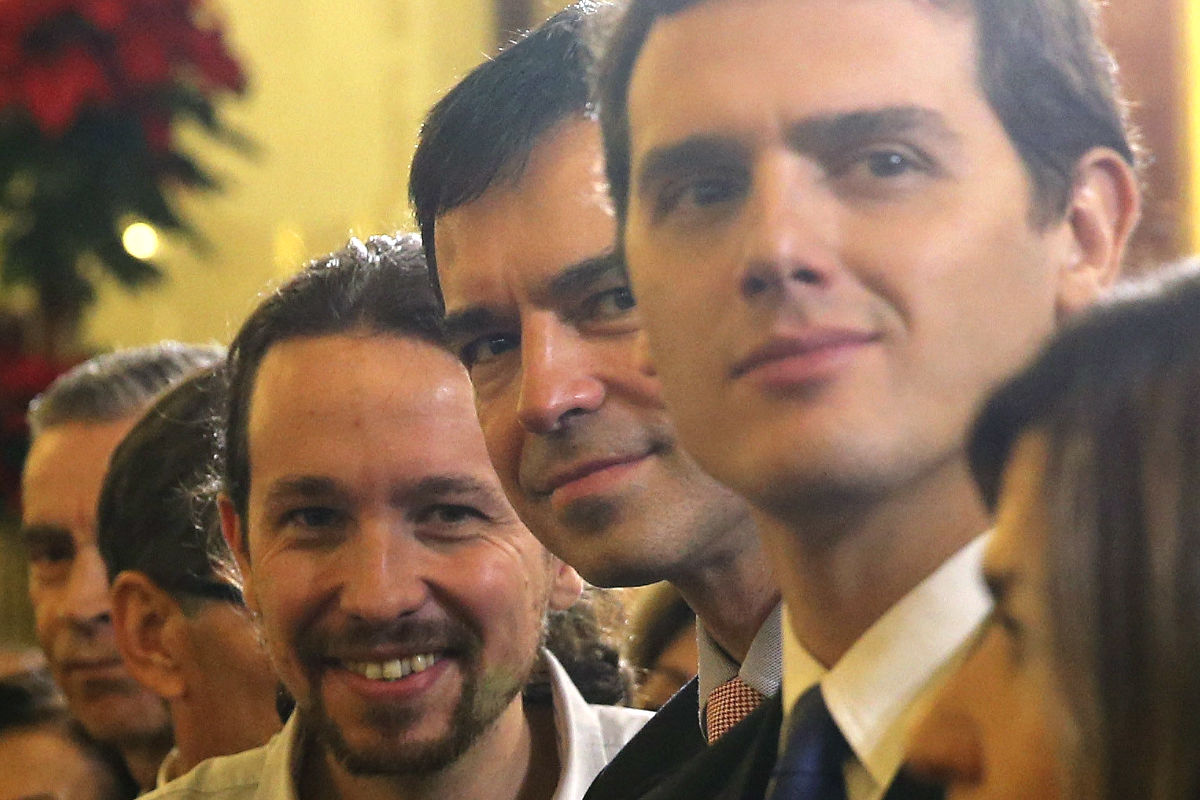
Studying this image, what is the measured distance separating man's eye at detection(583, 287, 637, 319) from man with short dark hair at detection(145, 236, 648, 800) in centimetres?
22

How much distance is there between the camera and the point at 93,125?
2139 mm

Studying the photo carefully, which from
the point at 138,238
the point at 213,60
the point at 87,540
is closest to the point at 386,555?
the point at 87,540

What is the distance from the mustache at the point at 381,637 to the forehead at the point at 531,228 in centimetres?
22

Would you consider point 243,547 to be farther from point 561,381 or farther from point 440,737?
point 561,381

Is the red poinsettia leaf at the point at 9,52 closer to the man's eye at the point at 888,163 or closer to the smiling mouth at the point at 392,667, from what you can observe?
the smiling mouth at the point at 392,667

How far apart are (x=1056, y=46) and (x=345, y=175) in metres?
2.75

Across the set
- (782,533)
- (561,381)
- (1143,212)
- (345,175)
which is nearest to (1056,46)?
(1143,212)

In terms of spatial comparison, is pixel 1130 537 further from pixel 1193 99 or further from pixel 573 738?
pixel 573 738

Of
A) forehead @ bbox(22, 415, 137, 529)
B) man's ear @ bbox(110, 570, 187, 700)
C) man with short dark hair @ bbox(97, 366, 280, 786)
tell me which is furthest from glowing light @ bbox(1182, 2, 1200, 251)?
forehead @ bbox(22, 415, 137, 529)

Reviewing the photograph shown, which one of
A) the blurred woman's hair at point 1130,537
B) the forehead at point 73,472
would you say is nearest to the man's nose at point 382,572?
the blurred woman's hair at point 1130,537

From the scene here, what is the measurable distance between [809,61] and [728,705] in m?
0.33

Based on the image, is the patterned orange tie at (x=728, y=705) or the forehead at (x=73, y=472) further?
the forehead at (x=73, y=472)

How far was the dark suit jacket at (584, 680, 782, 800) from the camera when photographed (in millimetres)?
582

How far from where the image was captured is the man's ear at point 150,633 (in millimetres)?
1324
